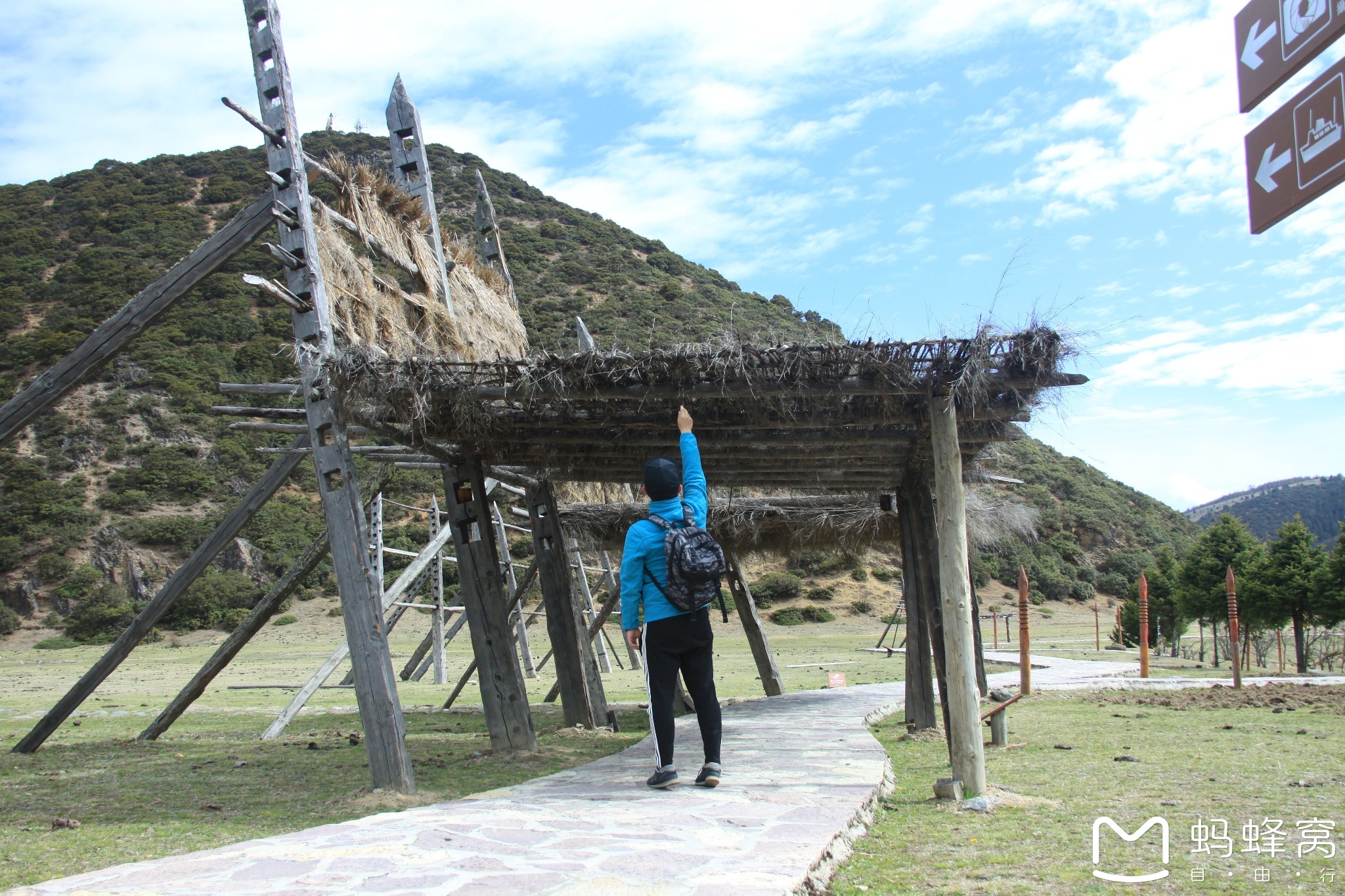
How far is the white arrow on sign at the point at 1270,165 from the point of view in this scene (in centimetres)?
257

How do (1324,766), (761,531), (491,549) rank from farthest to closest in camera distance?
(761,531) < (491,549) < (1324,766)

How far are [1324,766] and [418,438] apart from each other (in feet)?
21.4

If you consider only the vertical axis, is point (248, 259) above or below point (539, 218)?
below

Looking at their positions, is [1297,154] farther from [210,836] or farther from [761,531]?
[761,531]

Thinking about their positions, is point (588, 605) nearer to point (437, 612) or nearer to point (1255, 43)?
point (437, 612)

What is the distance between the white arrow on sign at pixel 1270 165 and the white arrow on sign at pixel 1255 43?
1.11 feet

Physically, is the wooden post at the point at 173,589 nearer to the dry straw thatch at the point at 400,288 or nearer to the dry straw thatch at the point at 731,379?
the dry straw thatch at the point at 400,288

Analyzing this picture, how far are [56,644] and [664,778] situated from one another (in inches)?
1196

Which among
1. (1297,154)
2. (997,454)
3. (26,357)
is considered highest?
(26,357)

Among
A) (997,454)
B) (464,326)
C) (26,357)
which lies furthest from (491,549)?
(26,357)

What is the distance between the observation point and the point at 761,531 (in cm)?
1052

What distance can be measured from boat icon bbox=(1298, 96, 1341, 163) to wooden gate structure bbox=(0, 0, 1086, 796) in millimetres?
2275

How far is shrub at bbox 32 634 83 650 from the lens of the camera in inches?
1069

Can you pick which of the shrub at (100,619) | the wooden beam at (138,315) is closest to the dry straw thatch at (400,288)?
the wooden beam at (138,315)
